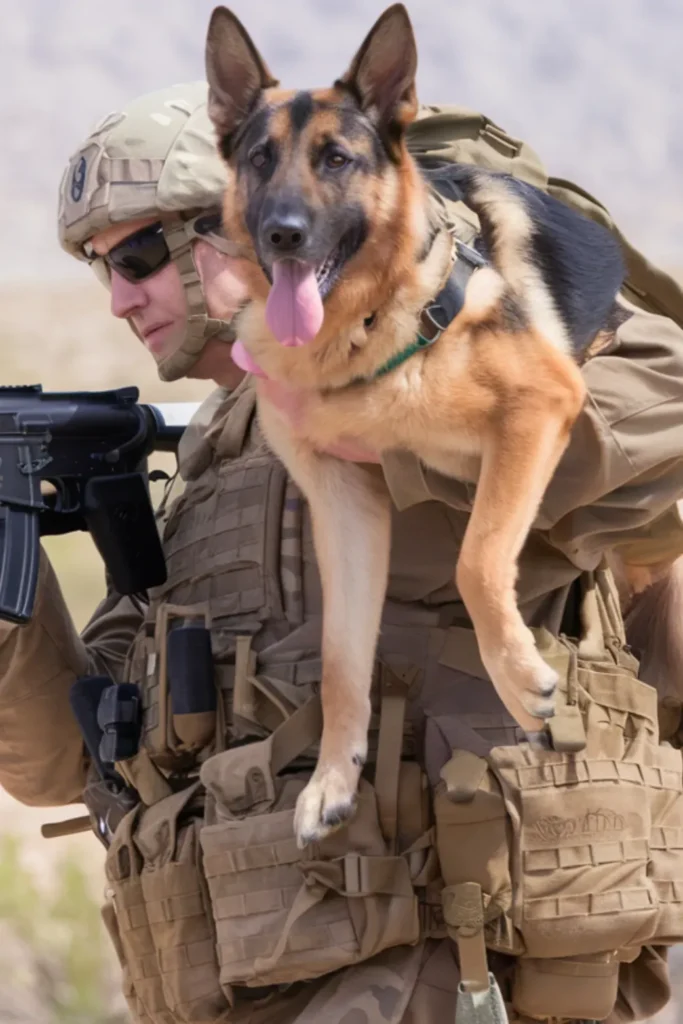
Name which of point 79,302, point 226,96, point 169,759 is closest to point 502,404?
point 226,96

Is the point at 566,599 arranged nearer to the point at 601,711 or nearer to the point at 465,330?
the point at 601,711

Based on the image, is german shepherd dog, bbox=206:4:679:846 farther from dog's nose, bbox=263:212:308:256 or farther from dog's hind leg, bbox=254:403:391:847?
dog's hind leg, bbox=254:403:391:847

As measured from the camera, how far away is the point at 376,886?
2066 mm

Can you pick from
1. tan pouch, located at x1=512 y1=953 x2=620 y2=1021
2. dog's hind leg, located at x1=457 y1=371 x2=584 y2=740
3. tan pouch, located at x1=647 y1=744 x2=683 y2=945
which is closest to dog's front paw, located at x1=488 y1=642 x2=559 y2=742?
dog's hind leg, located at x1=457 y1=371 x2=584 y2=740

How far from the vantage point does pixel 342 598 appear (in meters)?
2.10

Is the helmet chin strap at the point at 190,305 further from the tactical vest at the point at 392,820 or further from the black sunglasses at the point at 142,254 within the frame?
the tactical vest at the point at 392,820

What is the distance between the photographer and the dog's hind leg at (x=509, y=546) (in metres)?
1.83

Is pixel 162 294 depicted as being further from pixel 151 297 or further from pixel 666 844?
pixel 666 844

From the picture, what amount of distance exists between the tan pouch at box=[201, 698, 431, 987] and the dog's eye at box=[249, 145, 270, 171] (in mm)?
851

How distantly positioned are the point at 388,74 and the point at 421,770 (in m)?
1.07

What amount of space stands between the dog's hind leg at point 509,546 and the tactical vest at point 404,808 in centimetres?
23

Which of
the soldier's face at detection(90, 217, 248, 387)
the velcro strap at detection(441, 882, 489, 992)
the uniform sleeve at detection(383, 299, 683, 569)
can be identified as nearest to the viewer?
the uniform sleeve at detection(383, 299, 683, 569)

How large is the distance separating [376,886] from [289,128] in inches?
44.8

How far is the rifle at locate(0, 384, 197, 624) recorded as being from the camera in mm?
2547
